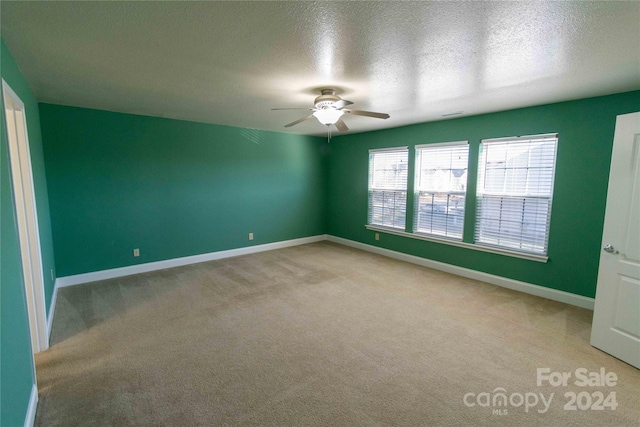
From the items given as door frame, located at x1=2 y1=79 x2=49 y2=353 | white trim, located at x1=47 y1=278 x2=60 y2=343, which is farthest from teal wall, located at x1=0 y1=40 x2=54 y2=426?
white trim, located at x1=47 y1=278 x2=60 y2=343

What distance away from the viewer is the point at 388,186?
5.60 meters

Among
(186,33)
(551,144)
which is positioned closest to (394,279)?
(551,144)

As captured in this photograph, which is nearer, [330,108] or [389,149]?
[330,108]

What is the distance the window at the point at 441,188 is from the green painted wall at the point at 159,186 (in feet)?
8.62

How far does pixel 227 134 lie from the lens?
5.28 metres

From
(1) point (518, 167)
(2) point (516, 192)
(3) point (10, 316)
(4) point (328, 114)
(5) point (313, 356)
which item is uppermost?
(4) point (328, 114)

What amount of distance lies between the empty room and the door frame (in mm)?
24

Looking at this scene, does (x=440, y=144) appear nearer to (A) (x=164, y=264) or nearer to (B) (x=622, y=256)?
(B) (x=622, y=256)

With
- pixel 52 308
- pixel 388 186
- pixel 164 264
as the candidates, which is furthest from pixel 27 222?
pixel 388 186

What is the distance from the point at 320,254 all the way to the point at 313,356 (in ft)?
10.8

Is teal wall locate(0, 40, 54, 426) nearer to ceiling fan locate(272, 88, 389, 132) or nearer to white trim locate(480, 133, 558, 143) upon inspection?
ceiling fan locate(272, 88, 389, 132)

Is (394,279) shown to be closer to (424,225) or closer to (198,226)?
(424,225)

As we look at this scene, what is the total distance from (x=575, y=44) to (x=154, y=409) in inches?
148

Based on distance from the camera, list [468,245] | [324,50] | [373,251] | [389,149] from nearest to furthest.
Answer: [324,50] < [468,245] < [389,149] < [373,251]
